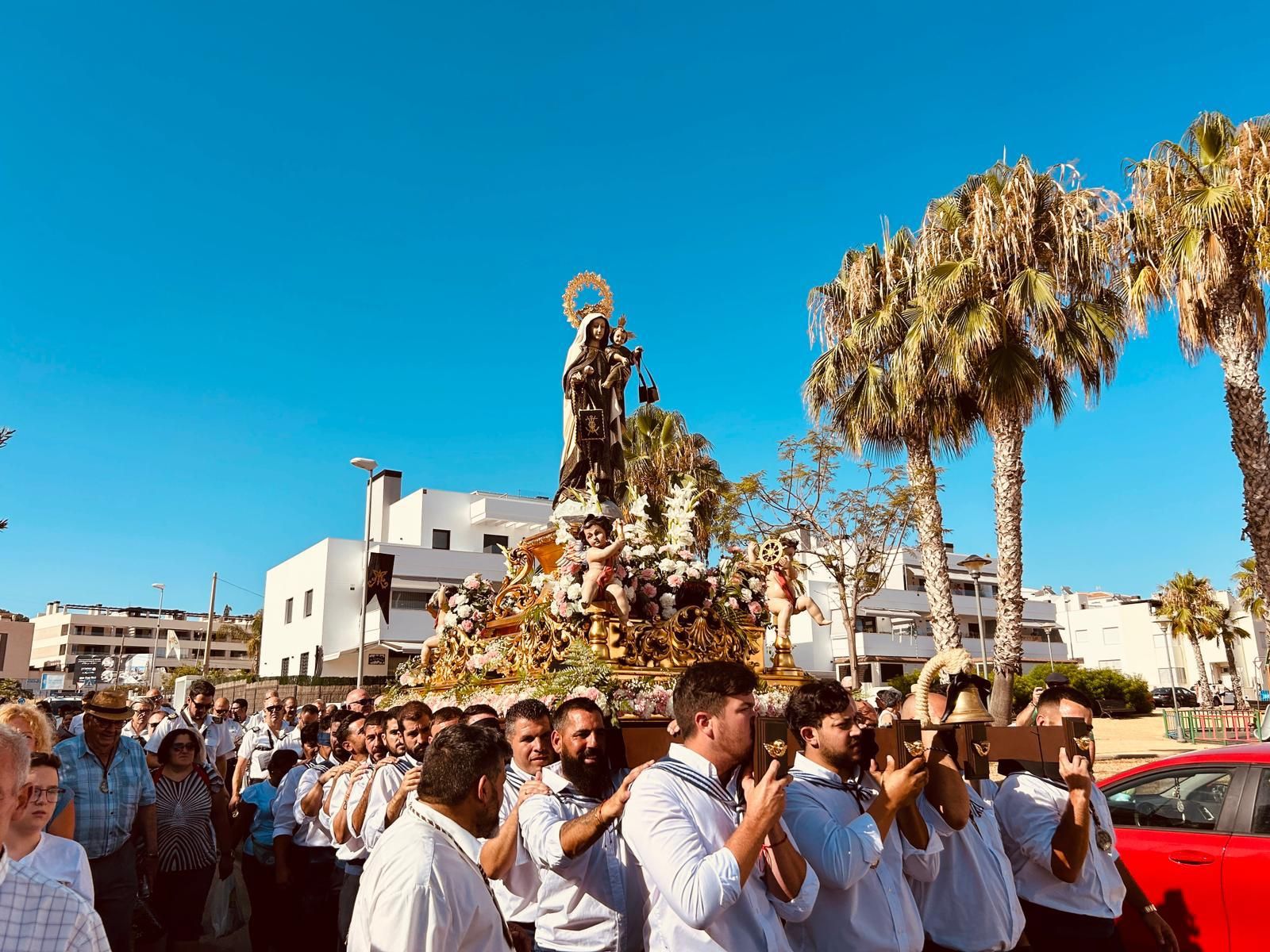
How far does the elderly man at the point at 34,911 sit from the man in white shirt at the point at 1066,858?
3663 millimetres

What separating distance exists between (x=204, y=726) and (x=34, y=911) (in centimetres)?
1082

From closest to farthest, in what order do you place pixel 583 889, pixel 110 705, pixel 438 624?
pixel 583 889, pixel 110 705, pixel 438 624

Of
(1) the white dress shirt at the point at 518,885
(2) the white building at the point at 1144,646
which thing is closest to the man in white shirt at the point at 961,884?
(1) the white dress shirt at the point at 518,885

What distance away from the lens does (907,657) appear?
51.3m

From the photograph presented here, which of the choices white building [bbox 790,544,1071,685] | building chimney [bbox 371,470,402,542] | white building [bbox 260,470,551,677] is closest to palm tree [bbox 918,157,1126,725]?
white building [bbox 260,470,551,677]

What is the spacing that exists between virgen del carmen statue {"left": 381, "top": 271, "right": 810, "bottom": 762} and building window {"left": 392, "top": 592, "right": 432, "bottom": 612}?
92.9ft

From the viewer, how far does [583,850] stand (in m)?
3.33

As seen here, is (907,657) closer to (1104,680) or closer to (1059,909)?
(1104,680)

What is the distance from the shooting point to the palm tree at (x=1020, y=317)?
17.4 m

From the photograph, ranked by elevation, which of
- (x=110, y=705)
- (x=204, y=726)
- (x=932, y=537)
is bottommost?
(x=204, y=726)

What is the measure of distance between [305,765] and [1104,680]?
3895 centimetres

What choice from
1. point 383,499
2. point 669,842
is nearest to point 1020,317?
point 669,842

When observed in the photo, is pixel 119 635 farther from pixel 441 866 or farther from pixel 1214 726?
pixel 441 866

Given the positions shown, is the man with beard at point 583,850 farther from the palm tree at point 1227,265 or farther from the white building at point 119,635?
the white building at point 119,635
